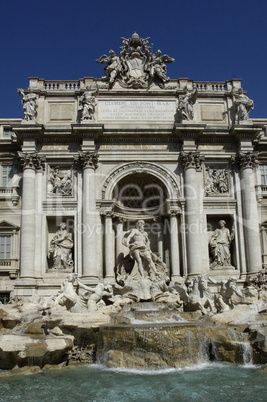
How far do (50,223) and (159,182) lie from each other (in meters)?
6.61

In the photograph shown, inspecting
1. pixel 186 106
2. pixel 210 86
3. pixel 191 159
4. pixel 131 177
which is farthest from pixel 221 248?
pixel 210 86

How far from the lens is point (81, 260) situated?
2297 centimetres

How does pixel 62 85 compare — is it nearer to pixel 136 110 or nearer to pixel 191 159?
pixel 136 110

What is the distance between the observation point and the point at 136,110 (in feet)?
84.1

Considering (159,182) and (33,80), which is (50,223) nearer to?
(159,182)

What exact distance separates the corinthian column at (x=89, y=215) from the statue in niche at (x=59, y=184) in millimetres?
997

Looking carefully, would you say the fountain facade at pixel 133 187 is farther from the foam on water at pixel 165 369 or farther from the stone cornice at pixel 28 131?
the foam on water at pixel 165 369

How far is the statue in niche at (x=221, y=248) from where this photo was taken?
77.9ft

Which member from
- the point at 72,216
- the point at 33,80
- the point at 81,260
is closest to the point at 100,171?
the point at 72,216

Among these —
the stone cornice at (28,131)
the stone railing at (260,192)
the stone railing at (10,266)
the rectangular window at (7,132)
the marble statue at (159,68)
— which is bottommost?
the stone railing at (10,266)

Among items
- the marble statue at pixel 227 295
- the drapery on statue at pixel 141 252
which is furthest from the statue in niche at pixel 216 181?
the marble statue at pixel 227 295

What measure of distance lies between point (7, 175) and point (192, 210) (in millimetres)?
10992

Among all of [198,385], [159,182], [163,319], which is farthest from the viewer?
[159,182]

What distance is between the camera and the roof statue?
2583cm
